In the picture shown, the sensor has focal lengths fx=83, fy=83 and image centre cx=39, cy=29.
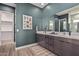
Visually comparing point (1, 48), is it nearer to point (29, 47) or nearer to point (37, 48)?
point (29, 47)

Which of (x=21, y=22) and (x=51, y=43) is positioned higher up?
(x=21, y=22)

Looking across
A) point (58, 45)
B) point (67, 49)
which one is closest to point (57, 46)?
point (58, 45)

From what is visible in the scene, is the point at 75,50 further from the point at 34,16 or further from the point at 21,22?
the point at 21,22

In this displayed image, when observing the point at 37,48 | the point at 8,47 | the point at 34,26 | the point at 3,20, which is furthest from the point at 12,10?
the point at 37,48

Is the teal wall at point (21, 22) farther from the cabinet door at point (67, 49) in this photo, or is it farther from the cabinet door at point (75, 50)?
the cabinet door at point (75, 50)

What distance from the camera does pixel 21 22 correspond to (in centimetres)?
305

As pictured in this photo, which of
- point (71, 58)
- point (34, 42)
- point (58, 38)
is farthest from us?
point (34, 42)

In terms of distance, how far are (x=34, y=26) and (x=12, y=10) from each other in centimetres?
125

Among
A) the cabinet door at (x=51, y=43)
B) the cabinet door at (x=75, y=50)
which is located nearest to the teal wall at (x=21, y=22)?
the cabinet door at (x=51, y=43)

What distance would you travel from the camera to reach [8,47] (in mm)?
3227

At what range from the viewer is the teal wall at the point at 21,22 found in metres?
2.62

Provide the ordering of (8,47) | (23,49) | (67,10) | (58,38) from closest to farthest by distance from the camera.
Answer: (67,10), (58,38), (23,49), (8,47)

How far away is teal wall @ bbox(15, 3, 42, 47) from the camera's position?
8.59 feet

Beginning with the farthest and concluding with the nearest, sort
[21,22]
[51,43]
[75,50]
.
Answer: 1. [21,22]
2. [51,43]
3. [75,50]
